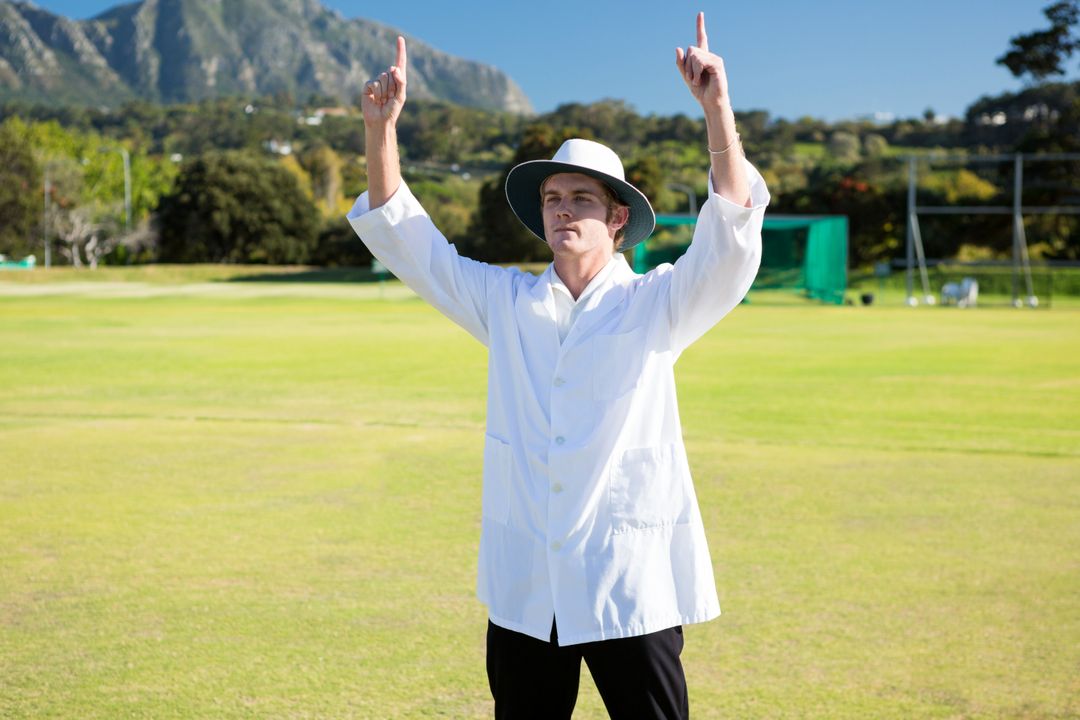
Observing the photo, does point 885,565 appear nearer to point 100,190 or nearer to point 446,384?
point 446,384

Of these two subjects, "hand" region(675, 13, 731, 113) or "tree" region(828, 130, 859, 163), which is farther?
"tree" region(828, 130, 859, 163)

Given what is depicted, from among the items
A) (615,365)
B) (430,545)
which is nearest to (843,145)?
(430,545)

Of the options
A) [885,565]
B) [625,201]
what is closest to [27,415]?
[885,565]

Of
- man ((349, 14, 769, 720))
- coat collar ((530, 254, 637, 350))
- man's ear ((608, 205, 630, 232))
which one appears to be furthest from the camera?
man's ear ((608, 205, 630, 232))

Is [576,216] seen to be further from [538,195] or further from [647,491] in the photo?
[647,491]

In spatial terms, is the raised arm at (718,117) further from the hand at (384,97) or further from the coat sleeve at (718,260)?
the hand at (384,97)

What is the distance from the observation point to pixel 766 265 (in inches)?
2004

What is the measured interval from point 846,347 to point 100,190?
8348cm

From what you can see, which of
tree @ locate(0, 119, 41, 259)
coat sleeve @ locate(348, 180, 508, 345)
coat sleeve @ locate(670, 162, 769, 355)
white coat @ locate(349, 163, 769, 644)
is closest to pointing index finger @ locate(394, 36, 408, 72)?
coat sleeve @ locate(348, 180, 508, 345)

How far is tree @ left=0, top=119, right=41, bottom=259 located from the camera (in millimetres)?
83000

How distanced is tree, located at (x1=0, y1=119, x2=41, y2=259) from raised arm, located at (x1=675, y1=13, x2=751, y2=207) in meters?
87.6

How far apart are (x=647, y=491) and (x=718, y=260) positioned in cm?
64

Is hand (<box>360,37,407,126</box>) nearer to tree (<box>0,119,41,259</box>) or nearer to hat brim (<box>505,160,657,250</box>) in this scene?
hat brim (<box>505,160,657,250</box>)

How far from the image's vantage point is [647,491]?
129 inches
